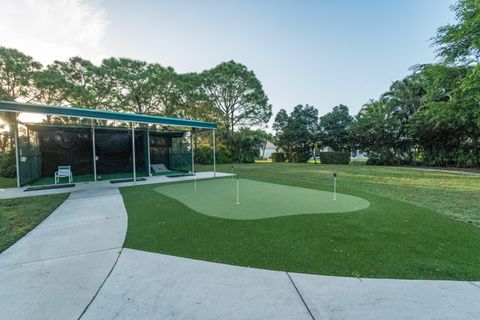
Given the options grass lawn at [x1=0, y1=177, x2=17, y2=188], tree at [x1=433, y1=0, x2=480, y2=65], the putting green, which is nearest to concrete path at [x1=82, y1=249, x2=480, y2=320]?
the putting green

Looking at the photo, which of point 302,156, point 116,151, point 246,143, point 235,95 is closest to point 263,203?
point 116,151

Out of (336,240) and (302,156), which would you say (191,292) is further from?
(302,156)

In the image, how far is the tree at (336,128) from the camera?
72.0 ft

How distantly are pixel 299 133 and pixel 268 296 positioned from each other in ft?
75.5

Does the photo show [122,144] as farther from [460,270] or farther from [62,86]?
[460,270]

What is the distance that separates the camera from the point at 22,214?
4688 millimetres

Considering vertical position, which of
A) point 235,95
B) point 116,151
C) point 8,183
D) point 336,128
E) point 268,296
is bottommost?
point 268,296

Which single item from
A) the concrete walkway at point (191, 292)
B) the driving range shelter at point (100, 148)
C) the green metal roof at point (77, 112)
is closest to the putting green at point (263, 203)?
the concrete walkway at point (191, 292)

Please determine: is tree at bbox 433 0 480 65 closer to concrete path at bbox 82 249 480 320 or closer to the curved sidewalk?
concrete path at bbox 82 249 480 320

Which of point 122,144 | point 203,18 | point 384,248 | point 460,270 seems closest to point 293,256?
point 384,248

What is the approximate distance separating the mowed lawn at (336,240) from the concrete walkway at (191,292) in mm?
207

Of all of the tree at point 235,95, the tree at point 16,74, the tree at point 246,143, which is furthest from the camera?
Result: the tree at point 246,143

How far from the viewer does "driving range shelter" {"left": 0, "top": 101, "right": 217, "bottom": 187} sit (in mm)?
8688

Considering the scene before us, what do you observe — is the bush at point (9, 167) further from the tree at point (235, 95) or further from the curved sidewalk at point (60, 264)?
the tree at point (235, 95)
